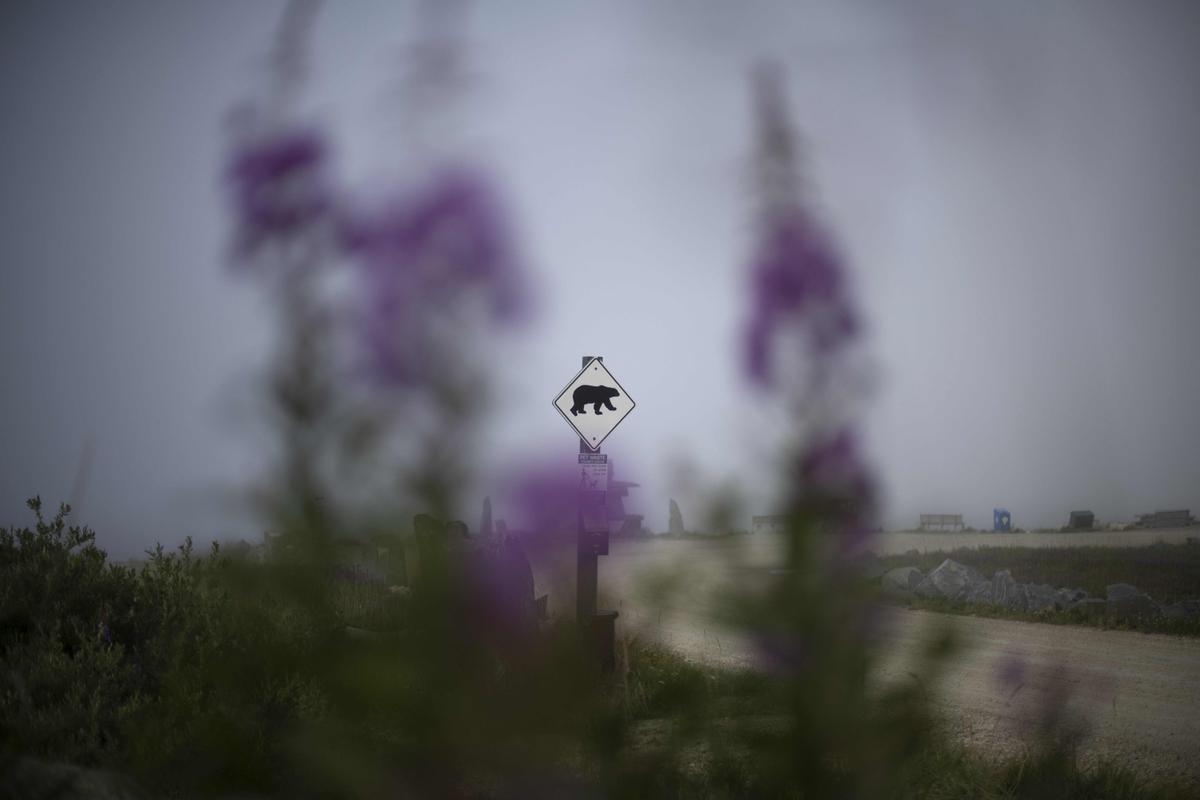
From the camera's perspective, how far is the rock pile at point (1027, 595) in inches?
442

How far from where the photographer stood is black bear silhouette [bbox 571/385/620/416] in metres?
5.99

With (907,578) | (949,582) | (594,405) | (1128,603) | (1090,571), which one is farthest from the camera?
Answer: (1090,571)

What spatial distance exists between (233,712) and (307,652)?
25 centimetres

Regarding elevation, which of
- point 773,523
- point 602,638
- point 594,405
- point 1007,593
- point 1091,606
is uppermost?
point 594,405

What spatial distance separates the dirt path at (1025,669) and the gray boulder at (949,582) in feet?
5.79

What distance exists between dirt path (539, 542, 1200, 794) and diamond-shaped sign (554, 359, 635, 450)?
103 cm

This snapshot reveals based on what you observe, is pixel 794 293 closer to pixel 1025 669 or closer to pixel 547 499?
pixel 547 499

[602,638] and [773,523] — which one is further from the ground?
[773,523]

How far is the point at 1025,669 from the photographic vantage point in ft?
6.36

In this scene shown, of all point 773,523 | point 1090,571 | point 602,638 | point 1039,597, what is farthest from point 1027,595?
point 773,523

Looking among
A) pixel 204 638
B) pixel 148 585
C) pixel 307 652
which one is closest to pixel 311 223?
pixel 307 652

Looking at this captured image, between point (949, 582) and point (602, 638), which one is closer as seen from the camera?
point (602, 638)

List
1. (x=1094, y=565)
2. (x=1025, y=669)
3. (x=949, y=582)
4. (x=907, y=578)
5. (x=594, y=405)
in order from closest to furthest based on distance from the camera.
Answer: (x=1025, y=669) → (x=594, y=405) → (x=949, y=582) → (x=907, y=578) → (x=1094, y=565)

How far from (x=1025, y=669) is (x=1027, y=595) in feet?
38.6
